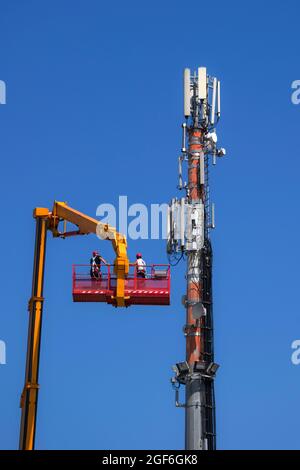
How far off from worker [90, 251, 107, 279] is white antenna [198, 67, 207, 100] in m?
15.1

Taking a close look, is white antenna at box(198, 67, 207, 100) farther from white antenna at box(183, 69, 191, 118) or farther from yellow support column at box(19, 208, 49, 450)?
yellow support column at box(19, 208, 49, 450)

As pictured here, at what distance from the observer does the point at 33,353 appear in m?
69.6

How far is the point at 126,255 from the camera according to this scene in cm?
7312

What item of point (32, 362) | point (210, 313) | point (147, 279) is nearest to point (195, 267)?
point (210, 313)

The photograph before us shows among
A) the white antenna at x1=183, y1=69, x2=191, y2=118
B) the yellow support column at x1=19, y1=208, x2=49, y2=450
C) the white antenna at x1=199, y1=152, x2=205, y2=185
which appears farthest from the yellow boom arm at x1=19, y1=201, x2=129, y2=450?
the white antenna at x1=183, y1=69, x2=191, y2=118

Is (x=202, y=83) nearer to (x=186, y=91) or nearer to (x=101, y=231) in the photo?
(x=186, y=91)

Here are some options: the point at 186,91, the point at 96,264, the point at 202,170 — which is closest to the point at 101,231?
the point at 96,264

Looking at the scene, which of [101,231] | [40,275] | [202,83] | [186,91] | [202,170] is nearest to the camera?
[40,275]

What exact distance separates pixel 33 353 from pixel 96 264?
24.3 ft

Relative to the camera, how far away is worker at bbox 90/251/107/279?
74.1 metres

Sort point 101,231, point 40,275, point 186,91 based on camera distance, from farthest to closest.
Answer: point 186,91 → point 101,231 → point 40,275
